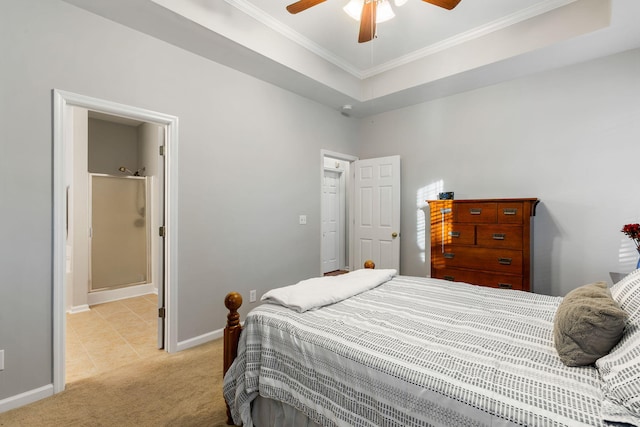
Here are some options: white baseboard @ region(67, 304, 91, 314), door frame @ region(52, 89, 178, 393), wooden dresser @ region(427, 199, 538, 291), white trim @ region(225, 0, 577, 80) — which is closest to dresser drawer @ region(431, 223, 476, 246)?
wooden dresser @ region(427, 199, 538, 291)

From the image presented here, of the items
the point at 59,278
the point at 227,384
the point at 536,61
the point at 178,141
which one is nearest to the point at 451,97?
the point at 536,61

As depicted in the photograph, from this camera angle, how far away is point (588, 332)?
111cm

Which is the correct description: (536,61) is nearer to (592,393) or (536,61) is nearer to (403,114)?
(403,114)

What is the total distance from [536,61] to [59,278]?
15.0 ft

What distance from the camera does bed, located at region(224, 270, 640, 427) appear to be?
944 mm

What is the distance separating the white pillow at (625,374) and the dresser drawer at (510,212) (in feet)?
6.58

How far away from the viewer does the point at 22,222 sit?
6.65 feet

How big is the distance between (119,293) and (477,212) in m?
4.94

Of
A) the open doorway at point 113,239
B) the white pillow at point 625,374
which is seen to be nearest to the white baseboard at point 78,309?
the open doorway at point 113,239

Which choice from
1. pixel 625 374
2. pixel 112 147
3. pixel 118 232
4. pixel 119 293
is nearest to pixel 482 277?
pixel 625 374

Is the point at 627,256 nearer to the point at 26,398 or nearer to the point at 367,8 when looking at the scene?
the point at 367,8

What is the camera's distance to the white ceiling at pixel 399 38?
2.50 m

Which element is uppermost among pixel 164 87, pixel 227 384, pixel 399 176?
pixel 164 87

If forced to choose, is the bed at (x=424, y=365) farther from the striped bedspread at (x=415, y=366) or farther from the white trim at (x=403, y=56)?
the white trim at (x=403, y=56)
